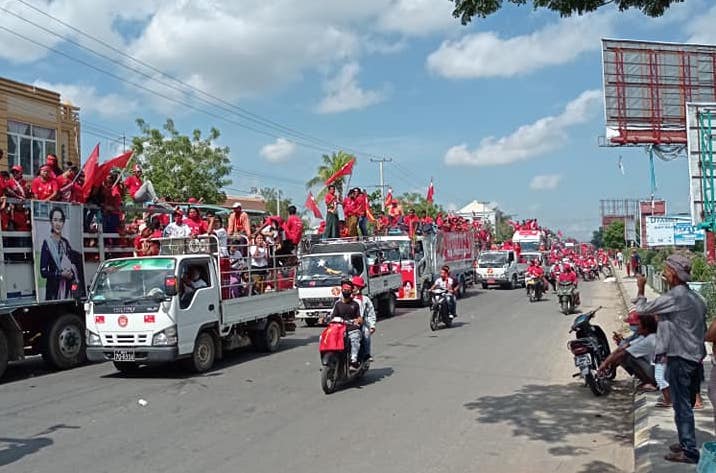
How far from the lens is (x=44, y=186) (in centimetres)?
1214

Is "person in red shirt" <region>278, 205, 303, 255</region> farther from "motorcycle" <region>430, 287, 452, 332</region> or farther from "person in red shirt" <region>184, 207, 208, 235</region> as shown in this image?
"motorcycle" <region>430, 287, 452, 332</region>

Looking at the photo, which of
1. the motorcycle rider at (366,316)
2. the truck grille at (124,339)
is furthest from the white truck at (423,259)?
the truck grille at (124,339)

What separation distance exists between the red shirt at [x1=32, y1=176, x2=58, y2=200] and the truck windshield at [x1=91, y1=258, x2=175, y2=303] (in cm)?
187

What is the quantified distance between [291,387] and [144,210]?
595 cm

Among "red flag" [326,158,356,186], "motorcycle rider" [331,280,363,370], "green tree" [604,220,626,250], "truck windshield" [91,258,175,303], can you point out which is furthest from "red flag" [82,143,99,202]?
"green tree" [604,220,626,250]

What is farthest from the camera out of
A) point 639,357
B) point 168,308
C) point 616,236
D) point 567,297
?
point 616,236

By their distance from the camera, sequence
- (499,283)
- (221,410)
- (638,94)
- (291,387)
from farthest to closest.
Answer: (499,283), (638,94), (291,387), (221,410)

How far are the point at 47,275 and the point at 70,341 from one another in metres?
1.30

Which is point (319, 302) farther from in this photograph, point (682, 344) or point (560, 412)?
point (682, 344)

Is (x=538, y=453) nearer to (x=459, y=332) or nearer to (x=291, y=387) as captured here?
(x=291, y=387)

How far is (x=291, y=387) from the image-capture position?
1020 centimetres

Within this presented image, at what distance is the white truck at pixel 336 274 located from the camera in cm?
1917

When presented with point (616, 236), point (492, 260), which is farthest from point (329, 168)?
point (616, 236)

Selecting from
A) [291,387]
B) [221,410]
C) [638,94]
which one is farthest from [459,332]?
[638,94]
